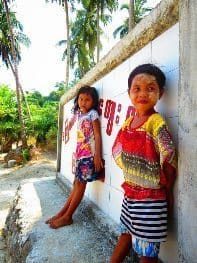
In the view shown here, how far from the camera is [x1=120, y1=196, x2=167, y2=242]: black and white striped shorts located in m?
1.87

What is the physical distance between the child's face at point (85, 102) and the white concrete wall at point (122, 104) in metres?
0.13

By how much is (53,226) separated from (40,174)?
34.0ft

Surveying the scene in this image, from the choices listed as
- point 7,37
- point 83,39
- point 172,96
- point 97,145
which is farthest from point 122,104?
point 83,39

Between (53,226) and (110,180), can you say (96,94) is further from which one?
(53,226)

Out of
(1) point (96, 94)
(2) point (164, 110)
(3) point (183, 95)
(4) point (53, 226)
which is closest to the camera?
(3) point (183, 95)

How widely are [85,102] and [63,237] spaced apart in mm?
1330

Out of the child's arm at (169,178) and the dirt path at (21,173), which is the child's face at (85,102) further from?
the dirt path at (21,173)

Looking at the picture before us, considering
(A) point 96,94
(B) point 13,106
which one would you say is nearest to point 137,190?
(A) point 96,94

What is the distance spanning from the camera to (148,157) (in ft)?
6.24

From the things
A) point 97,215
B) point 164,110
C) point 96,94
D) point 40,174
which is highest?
point 96,94

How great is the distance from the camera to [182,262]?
174cm

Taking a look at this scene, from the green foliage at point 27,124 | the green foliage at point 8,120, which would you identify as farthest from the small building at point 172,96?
the green foliage at point 8,120

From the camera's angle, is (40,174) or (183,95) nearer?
(183,95)

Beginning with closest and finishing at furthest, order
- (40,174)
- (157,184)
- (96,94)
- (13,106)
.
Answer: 1. (157,184)
2. (96,94)
3. (40,174)
4. (13,106)
